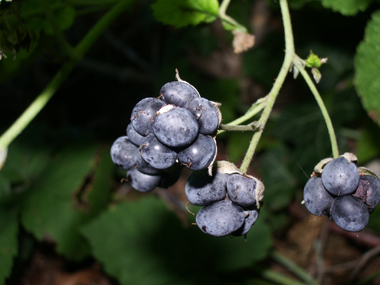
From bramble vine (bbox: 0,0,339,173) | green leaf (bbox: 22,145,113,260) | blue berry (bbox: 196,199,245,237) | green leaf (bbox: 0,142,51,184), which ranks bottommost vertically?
green leaf (bbox: 22,145,113,260)

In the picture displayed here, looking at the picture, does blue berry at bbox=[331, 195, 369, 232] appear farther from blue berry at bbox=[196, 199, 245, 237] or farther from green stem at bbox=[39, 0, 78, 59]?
green stem at bbox=[39, 0, 78, 59]

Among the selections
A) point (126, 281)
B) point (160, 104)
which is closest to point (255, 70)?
point (126, 281)

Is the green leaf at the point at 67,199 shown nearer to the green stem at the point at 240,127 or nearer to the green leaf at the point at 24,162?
the green leaf at the point at 24,162

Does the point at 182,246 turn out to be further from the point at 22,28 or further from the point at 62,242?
the point at 22,28

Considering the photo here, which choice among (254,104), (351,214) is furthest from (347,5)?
(351,214)

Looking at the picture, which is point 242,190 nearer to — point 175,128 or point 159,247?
point 175,128

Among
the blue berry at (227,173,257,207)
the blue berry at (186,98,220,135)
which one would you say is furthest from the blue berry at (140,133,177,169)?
the blue berry at (227,173,257,207)

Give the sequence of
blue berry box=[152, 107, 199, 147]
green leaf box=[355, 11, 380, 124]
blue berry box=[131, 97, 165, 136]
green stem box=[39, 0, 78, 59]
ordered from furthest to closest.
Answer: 1. green leaf box=[355, 11, 380, 124]
2. green stem box=[39, 0, 78, 59]
3. blue berry box=[131, 97, 165, 136]
4. blue berry box=[152, 107, 199, 147]
